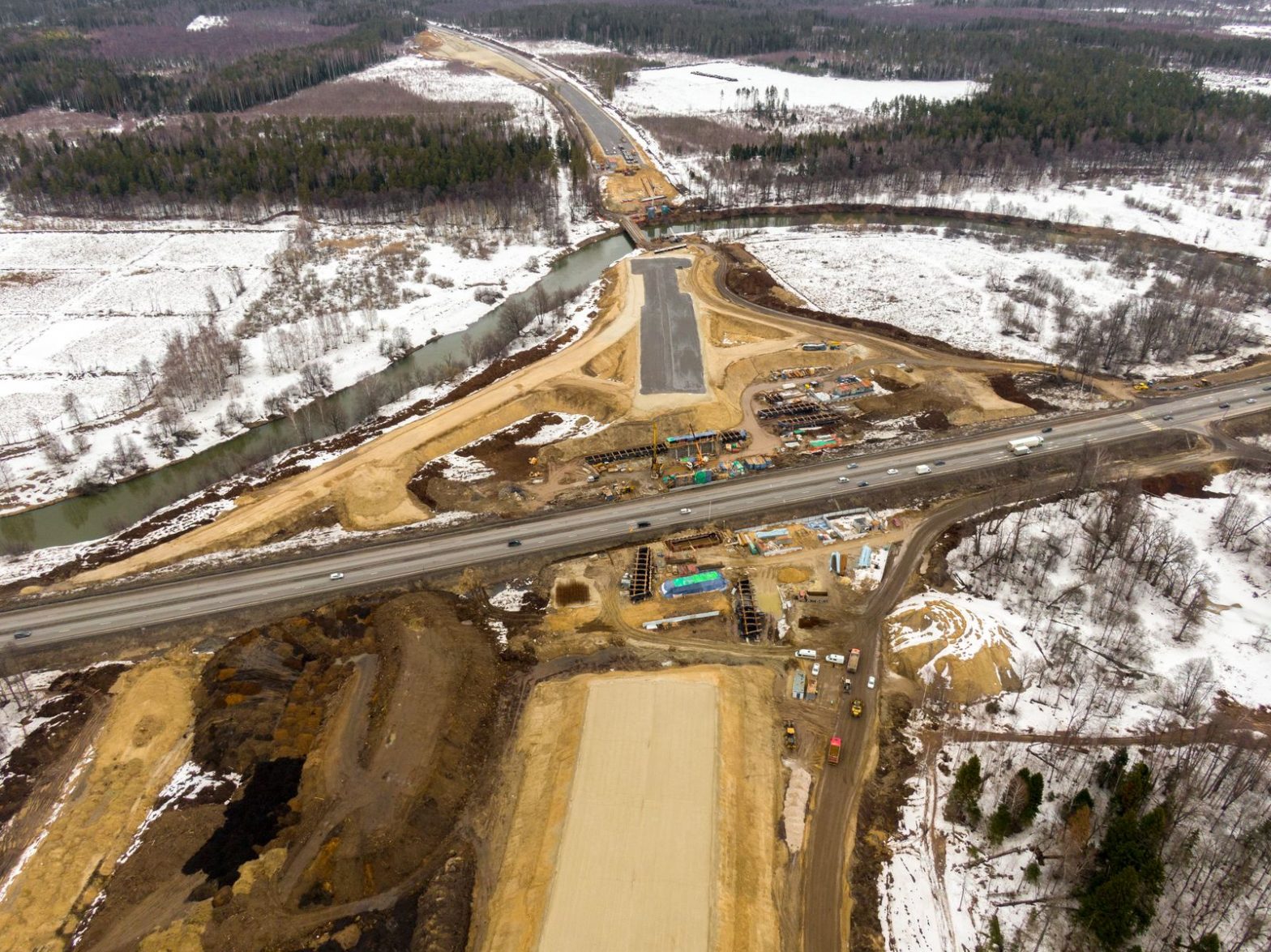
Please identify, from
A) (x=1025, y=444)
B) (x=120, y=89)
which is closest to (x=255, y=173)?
(x=120, y=89)

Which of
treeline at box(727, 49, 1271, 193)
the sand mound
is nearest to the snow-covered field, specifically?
the sand mound

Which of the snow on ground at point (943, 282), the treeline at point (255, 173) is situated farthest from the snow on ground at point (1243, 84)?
the treeline at point (255, 173)

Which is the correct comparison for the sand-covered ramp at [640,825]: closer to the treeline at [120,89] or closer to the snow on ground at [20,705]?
the snow on ground at [20,705]

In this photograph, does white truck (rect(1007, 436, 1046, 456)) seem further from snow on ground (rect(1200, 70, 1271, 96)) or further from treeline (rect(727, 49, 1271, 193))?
snow on ground (rect(1200, 70, 1271, 96))

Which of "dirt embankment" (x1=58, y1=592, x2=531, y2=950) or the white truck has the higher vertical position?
the white truck

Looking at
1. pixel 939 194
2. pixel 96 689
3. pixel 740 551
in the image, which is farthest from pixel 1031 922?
pixel 939 194

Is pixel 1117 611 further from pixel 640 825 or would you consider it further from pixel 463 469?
pixel 463 469
